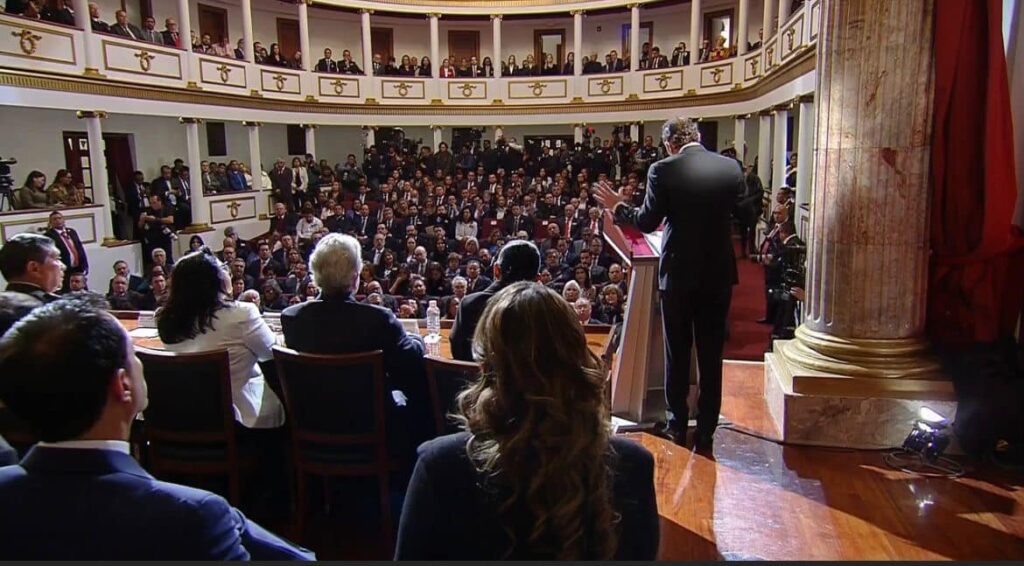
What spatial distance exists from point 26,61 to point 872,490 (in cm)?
1133

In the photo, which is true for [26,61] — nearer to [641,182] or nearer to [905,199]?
[641,182]

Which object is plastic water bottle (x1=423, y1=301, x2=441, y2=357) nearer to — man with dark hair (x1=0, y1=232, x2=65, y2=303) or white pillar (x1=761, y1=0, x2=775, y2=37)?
man with dark hair (x1=0, y1=232, x2=65, y2=303)

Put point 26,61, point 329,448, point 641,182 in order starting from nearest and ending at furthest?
point 329,448, point 26,61, point 641,182

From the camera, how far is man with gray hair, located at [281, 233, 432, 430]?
2705 millimetres

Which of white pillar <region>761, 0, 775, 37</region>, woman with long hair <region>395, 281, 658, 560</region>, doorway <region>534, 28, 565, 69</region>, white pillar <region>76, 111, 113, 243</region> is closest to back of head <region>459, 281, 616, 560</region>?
woman with long hair <region>395, 281, 658, 560</region>

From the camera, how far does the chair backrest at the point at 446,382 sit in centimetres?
251

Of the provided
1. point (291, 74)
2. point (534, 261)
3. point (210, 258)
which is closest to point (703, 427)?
point (534, 261)

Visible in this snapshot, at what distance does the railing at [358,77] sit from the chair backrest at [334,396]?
836 cm

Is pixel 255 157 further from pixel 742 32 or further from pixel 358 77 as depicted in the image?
pixel 742 32

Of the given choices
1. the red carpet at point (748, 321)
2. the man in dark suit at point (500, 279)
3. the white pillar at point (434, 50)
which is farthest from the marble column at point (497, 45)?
the man in dark suit at point (500, 279)

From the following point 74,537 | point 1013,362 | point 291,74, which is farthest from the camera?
point 291,74

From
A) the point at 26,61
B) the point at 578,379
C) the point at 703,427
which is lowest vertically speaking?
the point at 703,427

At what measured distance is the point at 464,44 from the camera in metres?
19.9

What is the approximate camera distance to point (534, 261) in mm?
2918
